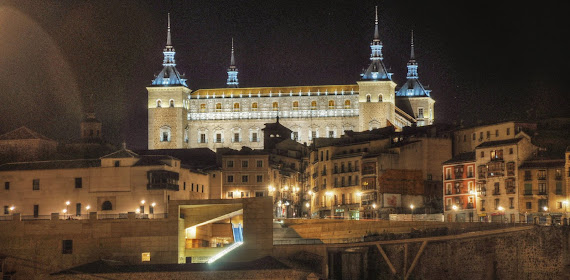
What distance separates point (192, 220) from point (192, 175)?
14.3 metres

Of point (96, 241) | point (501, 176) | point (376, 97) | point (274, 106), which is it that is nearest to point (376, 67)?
point (376, 97)

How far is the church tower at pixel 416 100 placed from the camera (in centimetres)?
14438

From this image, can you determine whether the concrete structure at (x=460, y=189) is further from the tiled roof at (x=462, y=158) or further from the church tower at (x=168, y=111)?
the church tower at (x=168, y=111)

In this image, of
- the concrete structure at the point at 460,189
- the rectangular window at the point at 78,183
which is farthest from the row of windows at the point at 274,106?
the rectangular window at the point at 78,183

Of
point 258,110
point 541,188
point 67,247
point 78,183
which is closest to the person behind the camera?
point 67,247

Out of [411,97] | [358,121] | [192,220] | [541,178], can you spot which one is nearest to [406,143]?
[541,178]

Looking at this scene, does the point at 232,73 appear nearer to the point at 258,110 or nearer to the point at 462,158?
the point at 258,110

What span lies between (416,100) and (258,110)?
24.2 meters

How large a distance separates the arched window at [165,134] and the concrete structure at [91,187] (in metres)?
60.7

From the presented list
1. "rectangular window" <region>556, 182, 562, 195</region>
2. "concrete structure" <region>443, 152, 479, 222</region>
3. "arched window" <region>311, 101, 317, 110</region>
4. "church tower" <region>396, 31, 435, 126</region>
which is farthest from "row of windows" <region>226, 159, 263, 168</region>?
"church tower" <region>396, 31, 435, 126</region>

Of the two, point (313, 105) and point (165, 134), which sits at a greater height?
point (313, 105)

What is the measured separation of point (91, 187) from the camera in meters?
68.7

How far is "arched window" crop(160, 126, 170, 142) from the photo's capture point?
130500 millimetres

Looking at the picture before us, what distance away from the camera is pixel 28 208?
224 feet
